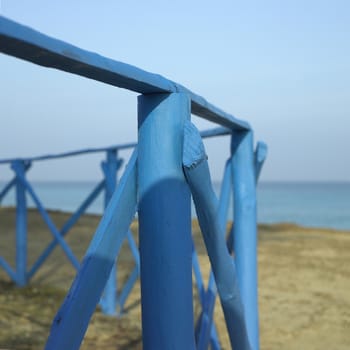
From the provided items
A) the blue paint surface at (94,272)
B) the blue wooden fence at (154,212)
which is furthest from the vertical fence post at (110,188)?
the blue paint surface at (94,272)

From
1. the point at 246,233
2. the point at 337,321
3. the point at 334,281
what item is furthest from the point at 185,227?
the point at 334,281

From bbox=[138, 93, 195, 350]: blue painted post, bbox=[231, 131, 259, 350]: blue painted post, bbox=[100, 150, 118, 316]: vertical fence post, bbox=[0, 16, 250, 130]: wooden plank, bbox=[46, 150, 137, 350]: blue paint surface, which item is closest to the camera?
bbox=[0, 16, 250, 130]: wooden plank

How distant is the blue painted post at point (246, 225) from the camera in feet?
9.48

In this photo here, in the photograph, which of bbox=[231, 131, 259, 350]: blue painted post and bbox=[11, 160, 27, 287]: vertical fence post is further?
bbox=[11, 160, 27, 287]: vertical fence post

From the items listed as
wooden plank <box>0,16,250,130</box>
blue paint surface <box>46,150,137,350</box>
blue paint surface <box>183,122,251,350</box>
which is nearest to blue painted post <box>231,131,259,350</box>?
blue paint surface <box>183,122,251,350</box>

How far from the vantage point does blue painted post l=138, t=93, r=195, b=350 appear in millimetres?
1603

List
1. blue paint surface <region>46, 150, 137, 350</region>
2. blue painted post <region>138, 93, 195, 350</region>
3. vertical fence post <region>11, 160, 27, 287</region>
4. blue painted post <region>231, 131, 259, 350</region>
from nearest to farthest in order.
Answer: blue paint surface <region>46, 150, 137, 350</region> < blue painted post <region>138, 93, 195, 350</region> < blue painted post <region>231, 131, 259, 350</region> < vertical fence post <region>11, 160, 27, 287</region>

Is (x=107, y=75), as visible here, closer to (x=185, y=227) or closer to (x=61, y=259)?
(x=185, y=227)

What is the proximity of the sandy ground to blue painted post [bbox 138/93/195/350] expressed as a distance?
9.80 feet

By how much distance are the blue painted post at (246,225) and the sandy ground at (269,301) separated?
5.98ft

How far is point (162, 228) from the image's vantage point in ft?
5.26

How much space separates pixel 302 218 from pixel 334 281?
3970 centimetres

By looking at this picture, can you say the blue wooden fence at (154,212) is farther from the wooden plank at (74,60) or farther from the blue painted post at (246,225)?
the blue painted post at (246,225)

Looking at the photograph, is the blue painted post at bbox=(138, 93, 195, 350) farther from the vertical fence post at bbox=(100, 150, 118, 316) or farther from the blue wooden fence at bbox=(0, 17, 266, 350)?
the vertical fence post at bbox=(100, 150, 118, 316)
